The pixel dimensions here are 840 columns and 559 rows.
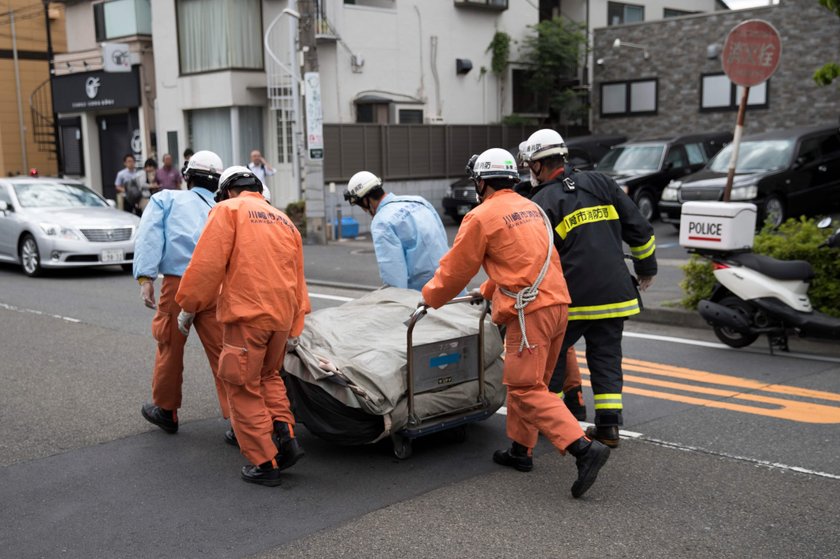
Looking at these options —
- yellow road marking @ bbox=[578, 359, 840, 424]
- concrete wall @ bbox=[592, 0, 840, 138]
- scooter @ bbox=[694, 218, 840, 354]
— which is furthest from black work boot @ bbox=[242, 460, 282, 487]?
concrete wall @ bbox=[592, 0, 840, 138]

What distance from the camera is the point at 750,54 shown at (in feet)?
32.1

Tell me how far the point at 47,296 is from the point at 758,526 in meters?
10.6

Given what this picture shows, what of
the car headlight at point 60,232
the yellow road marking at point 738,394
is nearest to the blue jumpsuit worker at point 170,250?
the yellow road marking at point 738,394

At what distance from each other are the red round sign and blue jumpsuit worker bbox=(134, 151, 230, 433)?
624 cm

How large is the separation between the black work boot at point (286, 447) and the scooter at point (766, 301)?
15.2 ft

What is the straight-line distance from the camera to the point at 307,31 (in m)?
17.7

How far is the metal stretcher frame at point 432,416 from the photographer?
5234 millimetres

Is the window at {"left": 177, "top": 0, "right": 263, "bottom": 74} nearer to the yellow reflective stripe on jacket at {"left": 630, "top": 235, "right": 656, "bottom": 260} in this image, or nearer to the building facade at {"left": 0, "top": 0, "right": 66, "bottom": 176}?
the building facade at {"left": 0, "top": 0, "right": 66, "bottom": 176}

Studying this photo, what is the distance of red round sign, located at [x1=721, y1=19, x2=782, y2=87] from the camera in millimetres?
9758

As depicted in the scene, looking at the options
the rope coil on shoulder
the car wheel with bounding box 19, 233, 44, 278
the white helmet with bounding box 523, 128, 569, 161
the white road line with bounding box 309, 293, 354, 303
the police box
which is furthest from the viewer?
the car wheel with bounding box 19, 233, 44, 278

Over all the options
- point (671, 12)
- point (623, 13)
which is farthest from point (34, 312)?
point (671, 12)

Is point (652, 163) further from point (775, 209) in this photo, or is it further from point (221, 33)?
point (221, 33)

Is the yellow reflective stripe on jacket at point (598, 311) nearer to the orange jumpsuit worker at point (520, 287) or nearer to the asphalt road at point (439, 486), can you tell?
the orange jumpsuit worker at point (520, 287)

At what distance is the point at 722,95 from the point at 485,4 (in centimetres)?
668
